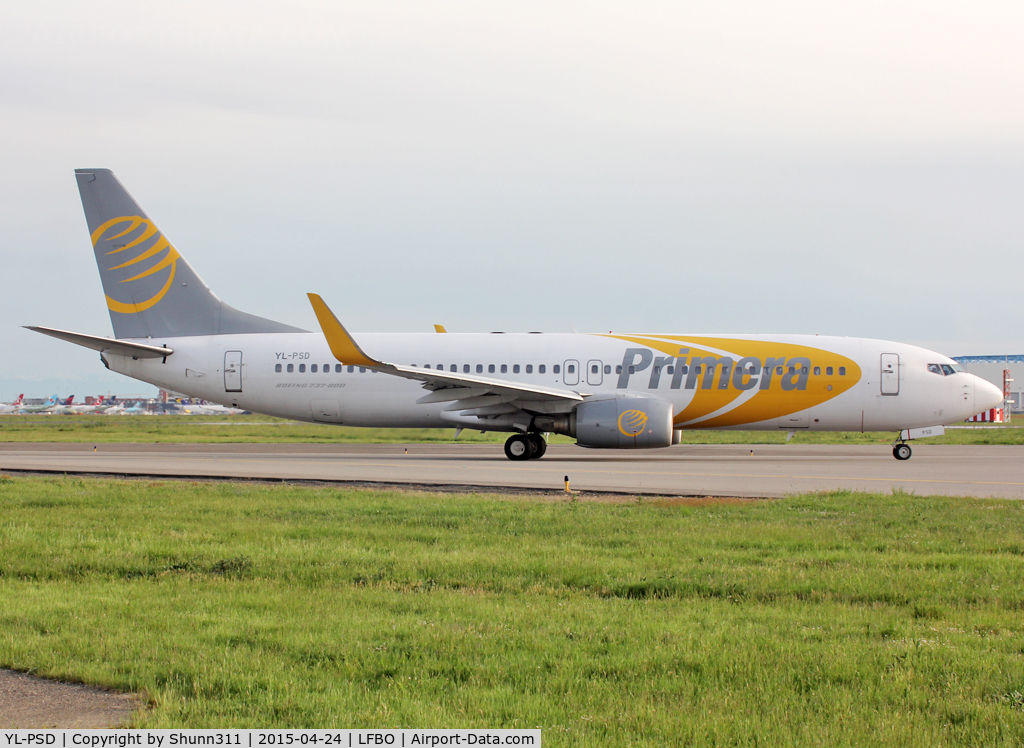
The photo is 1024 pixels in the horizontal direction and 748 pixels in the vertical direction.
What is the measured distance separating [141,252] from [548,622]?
25.1 meters

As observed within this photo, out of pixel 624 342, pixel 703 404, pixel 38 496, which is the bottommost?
pixel 38 496

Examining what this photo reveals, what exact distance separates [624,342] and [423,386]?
234 inches

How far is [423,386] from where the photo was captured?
1019 inches

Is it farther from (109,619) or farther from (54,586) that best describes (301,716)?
(54,586)

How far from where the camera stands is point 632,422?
2422cm

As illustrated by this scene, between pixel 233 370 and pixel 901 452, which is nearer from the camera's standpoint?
pixel 901 452

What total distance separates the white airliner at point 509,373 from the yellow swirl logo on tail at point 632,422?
0.04 metres

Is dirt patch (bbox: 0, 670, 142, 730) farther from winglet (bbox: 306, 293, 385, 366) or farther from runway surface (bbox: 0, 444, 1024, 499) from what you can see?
winglet (bbox: 306, 293, 385, 366)

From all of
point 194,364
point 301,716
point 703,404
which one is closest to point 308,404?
point 194,364

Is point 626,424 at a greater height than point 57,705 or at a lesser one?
greater

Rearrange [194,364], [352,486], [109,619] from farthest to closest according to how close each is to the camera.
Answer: [194,364] < [352,486] < [109,619]

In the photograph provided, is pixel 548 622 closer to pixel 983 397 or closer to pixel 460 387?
pixel 460 387

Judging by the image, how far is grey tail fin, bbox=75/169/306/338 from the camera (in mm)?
28078
